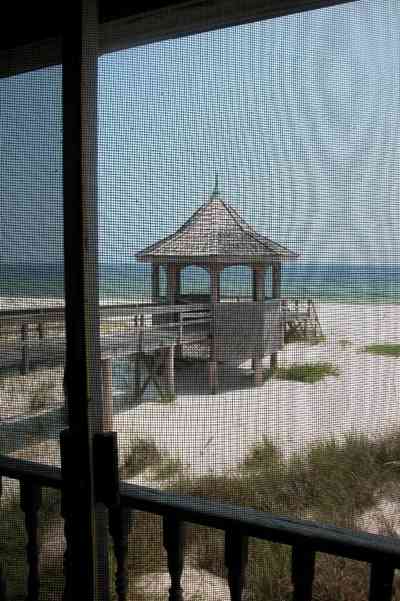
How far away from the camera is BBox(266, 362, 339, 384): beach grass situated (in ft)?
2.35

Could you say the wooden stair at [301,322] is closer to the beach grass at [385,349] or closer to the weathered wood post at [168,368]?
the beach grass at [385,349]

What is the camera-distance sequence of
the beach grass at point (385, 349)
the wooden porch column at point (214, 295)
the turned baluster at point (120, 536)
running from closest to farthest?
the beach grass at point (385, 349) < the wooden porch column at point (214, 295) < the turned baluster at point (120, 536)

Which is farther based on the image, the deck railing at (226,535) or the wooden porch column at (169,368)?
the wooden porch column at (169,368)

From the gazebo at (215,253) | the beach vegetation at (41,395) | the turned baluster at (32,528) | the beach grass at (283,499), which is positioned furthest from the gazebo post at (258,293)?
the turned baluster at (32,528)

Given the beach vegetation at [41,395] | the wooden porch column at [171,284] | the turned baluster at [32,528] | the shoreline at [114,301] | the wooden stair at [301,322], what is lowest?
the turned baluster at [32,528]

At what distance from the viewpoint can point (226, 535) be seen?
0.82 m

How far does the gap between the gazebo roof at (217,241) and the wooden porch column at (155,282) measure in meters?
0.01

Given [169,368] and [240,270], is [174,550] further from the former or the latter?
[240,270]

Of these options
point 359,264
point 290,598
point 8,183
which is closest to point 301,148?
point 359,264

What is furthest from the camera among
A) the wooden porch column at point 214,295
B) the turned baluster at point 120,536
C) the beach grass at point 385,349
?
the turned baluster at point 120,536

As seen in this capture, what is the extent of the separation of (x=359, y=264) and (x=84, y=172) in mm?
506

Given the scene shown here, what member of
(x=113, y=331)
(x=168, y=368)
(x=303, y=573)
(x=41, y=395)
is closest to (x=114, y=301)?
(x=113, y=331)

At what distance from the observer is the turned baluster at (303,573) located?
76 cm

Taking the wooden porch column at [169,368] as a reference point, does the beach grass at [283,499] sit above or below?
below
